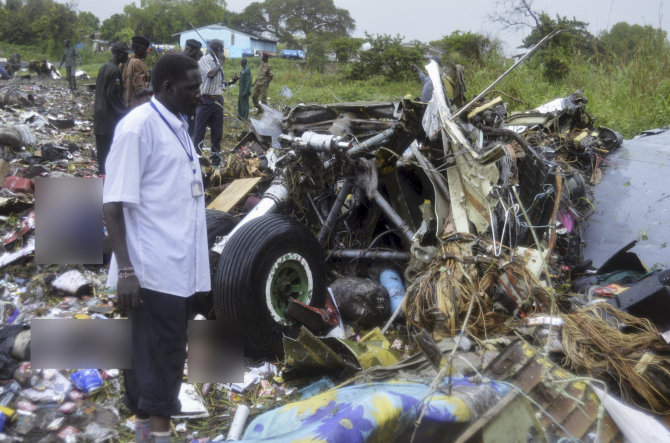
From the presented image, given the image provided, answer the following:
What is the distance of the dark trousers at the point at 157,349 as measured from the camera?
91.2 inches

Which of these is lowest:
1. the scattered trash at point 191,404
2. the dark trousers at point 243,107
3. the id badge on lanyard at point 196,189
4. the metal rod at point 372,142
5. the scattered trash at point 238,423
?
the scattered trash at point 191,404

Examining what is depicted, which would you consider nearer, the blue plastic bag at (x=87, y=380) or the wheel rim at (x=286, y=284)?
the blue plastic bag at (x=87, y=380)

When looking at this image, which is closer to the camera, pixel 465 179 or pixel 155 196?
pixel 155 196

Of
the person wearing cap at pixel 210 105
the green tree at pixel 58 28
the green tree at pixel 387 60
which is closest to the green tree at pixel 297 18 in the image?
the green tree at pixel 58 28

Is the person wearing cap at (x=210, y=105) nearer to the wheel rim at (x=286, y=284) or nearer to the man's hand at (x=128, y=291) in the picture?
the wheel rim at (x=286, y=284)

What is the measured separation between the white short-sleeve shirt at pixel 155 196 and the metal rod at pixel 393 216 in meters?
2.37

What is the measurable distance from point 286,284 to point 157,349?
161 cm

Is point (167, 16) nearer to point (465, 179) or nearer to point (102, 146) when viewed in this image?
point (102, 146)

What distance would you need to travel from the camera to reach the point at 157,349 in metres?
2.36

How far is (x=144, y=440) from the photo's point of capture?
8.05 feet

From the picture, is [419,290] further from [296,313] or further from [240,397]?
[240,397]

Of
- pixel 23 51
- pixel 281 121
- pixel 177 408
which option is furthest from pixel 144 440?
pixel 23 51

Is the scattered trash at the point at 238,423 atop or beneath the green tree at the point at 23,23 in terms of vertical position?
beneath

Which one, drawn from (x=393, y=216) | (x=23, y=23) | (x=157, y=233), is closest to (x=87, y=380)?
(x=157, y=233)
